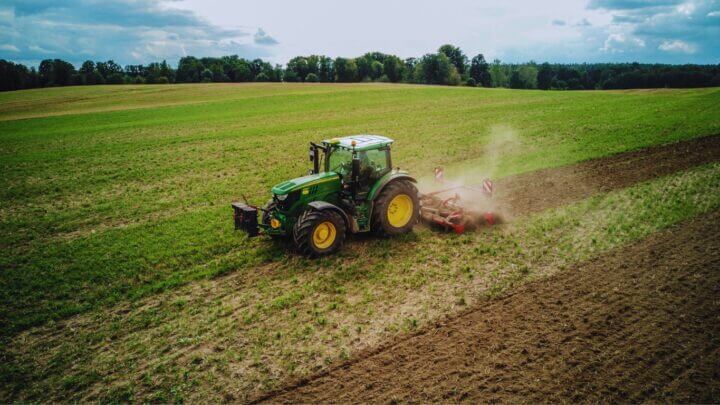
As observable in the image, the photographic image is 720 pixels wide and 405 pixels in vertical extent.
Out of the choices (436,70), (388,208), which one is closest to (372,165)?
(388,208)

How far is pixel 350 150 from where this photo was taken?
10500 millimetres

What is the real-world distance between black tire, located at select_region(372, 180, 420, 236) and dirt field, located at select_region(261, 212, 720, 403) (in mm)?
3441

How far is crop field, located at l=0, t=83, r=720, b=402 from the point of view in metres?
6.65

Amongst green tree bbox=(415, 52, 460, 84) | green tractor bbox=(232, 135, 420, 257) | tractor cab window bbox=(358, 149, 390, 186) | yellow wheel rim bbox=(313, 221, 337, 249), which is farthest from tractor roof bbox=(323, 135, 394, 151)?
green tree bbox=(415, 52, 460, 84)

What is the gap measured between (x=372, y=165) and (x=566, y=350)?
589 centimetres

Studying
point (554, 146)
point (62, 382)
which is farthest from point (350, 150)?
point (554, 146)

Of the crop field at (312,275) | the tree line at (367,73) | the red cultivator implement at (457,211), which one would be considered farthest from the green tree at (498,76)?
the red cultivator implement at (457,211)

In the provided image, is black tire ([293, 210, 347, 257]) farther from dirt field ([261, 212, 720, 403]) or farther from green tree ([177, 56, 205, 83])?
green tree ([177, 56, 205, 83])

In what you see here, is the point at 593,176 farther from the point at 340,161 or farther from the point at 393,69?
the point at 393,69

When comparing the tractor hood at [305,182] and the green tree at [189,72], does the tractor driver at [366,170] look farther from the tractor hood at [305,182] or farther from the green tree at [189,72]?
the green tree at [189,72]

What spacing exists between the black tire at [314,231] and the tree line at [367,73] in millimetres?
95676

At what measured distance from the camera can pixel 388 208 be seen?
35.3 ft

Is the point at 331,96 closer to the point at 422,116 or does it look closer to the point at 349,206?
the point at 422,116

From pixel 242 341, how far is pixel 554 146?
19.0 metres
